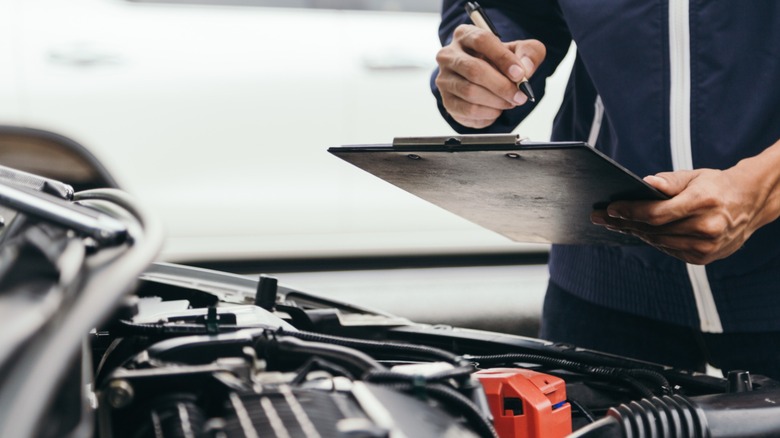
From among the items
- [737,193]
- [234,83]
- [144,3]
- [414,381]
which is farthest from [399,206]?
[414,381]

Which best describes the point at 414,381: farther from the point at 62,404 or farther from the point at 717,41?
the point at 717,41

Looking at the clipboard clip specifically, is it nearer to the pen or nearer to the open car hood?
the open car hood

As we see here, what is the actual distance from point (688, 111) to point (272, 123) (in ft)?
4.61

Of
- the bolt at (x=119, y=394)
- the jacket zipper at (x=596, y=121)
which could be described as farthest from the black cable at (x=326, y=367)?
the jacket zipper at (x=596, y=121)

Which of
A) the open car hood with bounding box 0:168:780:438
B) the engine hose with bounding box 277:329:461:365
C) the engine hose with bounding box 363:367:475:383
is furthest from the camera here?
the engine hose with bounding box 277:329:461:365

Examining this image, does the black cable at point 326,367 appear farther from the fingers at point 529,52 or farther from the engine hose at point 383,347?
the fingers at point 529,52

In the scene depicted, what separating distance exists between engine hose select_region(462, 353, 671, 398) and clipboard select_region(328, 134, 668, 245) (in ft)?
0.37

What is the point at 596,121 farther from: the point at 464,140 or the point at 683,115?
the point at 464,140

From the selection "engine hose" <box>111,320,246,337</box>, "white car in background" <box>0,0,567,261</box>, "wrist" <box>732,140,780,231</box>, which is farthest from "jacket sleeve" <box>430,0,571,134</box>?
"white car in background" <box>0,0,567,261</box>

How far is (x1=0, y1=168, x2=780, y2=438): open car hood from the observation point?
0.40 m

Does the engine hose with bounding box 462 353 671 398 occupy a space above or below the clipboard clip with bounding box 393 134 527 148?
below

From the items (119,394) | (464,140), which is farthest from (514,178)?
(119,394)

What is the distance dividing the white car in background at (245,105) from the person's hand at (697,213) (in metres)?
1.45

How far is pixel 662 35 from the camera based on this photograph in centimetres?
80
